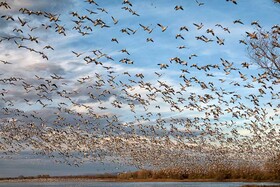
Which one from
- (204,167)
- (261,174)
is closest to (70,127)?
(261,174)

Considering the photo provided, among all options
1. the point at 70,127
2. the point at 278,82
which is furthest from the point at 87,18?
the point at 70,127

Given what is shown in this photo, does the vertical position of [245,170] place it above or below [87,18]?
below

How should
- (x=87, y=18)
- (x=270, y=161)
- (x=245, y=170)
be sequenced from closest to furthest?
(x=87, y=18) → (x=270, y=161) → (x=245, y=170)

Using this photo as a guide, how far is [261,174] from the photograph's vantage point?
104 meters

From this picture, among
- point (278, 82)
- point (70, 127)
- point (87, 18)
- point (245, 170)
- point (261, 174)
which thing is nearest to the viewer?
point (87, 18)

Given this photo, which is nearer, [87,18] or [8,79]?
[87,18]

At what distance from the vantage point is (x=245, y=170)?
111250 millimetres

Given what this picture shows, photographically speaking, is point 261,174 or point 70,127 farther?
point 261,174

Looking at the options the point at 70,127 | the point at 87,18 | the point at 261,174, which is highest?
the point at 87,18

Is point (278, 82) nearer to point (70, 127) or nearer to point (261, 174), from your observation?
point (70, 127)

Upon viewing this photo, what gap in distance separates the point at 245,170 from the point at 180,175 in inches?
967

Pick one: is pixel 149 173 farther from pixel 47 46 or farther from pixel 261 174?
pixel 47 46

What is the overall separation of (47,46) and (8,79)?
7072mm

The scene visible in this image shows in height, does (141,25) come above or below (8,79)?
above
